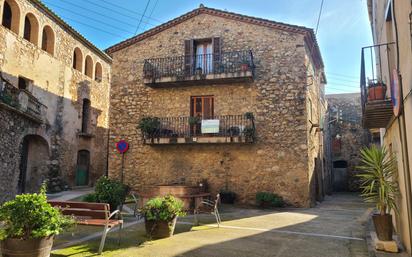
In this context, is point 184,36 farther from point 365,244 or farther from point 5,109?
point 365,244

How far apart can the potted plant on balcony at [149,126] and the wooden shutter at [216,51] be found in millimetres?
3536

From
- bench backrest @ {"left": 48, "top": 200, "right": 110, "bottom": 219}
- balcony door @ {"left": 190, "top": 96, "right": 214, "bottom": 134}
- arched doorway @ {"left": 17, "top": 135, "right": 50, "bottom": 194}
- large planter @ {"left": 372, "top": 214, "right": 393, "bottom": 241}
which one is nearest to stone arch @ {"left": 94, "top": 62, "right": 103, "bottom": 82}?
arched doorway @ {"left": 17, "top": 135, "right": 50, "bottom": 194}

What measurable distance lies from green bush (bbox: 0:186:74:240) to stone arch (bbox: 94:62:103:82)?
17711 millimetres

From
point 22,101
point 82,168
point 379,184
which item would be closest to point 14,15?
point 22,101

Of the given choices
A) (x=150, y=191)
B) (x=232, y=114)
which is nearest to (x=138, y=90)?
(x=232, y=114)

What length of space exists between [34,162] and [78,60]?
679 cm

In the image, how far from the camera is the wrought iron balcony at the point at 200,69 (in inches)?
507

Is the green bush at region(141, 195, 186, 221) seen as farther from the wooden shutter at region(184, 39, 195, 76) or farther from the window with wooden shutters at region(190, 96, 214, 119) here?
the wooden shutter at region(184, 39, 195, 76)

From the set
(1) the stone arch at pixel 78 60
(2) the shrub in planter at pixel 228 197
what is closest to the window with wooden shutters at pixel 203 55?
(2) the shrub in planter at pixel 228 197

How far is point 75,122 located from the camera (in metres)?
17.7

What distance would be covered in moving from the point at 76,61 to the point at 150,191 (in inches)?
467

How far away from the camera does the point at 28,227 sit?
4.18 meters

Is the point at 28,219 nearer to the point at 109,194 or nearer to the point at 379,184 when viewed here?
the point at 109,194

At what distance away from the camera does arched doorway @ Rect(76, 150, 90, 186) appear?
1797 centimetres
